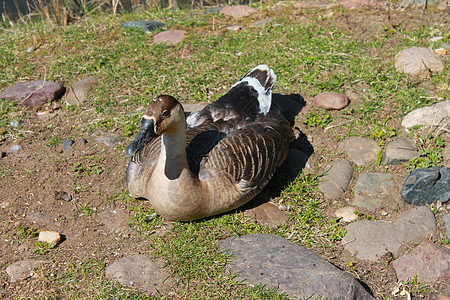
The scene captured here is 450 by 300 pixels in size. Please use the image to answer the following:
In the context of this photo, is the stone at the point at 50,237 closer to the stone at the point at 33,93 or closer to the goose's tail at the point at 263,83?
the goose's tail at the point at 263,83

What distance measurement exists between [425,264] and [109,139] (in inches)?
151

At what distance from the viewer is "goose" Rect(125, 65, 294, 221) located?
3965 mm

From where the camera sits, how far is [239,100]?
5250mm

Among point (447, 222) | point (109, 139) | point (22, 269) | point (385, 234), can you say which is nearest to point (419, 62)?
point (447, 222)

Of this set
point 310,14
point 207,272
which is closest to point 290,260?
point 207,272

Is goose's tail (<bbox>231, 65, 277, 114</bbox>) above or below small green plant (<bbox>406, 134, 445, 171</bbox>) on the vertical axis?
above

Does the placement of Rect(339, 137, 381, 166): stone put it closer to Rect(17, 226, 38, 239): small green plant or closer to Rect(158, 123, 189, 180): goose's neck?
Rect(158, 123, 189, 180): goose's neck

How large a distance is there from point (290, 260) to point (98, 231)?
6.39ft

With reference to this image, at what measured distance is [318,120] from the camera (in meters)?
5.89

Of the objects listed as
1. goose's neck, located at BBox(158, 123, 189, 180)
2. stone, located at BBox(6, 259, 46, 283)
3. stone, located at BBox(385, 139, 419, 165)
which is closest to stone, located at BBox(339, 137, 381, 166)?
stone, located at BBox(385, 139, 419, 165)

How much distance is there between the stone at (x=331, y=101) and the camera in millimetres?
6051

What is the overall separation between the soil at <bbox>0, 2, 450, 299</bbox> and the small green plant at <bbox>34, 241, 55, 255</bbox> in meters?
0.05

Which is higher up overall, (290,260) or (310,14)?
(310,14)

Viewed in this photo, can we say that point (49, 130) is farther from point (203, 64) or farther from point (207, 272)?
point (207, 272)
